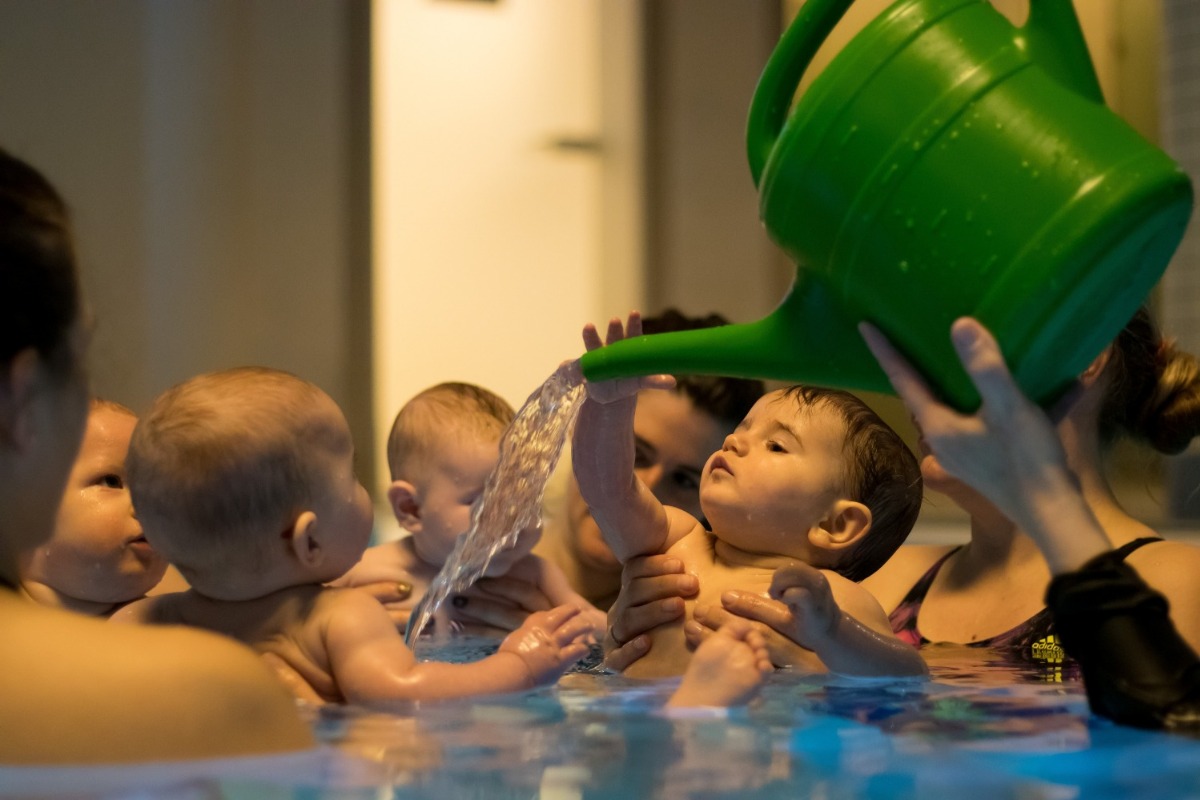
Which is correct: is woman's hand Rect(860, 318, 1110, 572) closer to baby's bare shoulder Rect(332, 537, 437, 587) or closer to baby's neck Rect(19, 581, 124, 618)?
baby's neck Rect(19, 581, 124, 618)

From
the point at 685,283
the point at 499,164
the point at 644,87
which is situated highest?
the point at 644,87

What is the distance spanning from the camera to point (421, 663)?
1632 mm

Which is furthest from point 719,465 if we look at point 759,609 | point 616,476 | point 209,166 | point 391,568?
point 209,166

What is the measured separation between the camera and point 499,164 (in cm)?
576

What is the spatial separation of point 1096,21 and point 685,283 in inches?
67.8

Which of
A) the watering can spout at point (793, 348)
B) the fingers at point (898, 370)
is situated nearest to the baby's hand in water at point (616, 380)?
the watering can spout at point (793, 348)

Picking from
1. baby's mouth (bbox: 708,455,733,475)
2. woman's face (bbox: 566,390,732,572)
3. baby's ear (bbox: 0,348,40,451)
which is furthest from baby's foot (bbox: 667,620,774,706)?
woman's face (bbox: 566,390,732,572)

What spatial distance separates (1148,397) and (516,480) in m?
0.98

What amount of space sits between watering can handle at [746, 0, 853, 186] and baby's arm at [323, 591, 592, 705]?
2.07 ft

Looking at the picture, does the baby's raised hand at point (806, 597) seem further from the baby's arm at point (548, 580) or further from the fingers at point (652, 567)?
the baby's arm at point (548, 580)

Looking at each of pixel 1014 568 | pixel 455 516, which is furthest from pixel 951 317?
pixel 455 516

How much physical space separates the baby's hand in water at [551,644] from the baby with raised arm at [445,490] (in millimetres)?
720

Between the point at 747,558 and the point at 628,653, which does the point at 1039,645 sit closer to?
the point at 747,558

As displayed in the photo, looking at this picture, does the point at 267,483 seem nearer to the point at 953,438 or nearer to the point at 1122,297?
the point at 953,438
